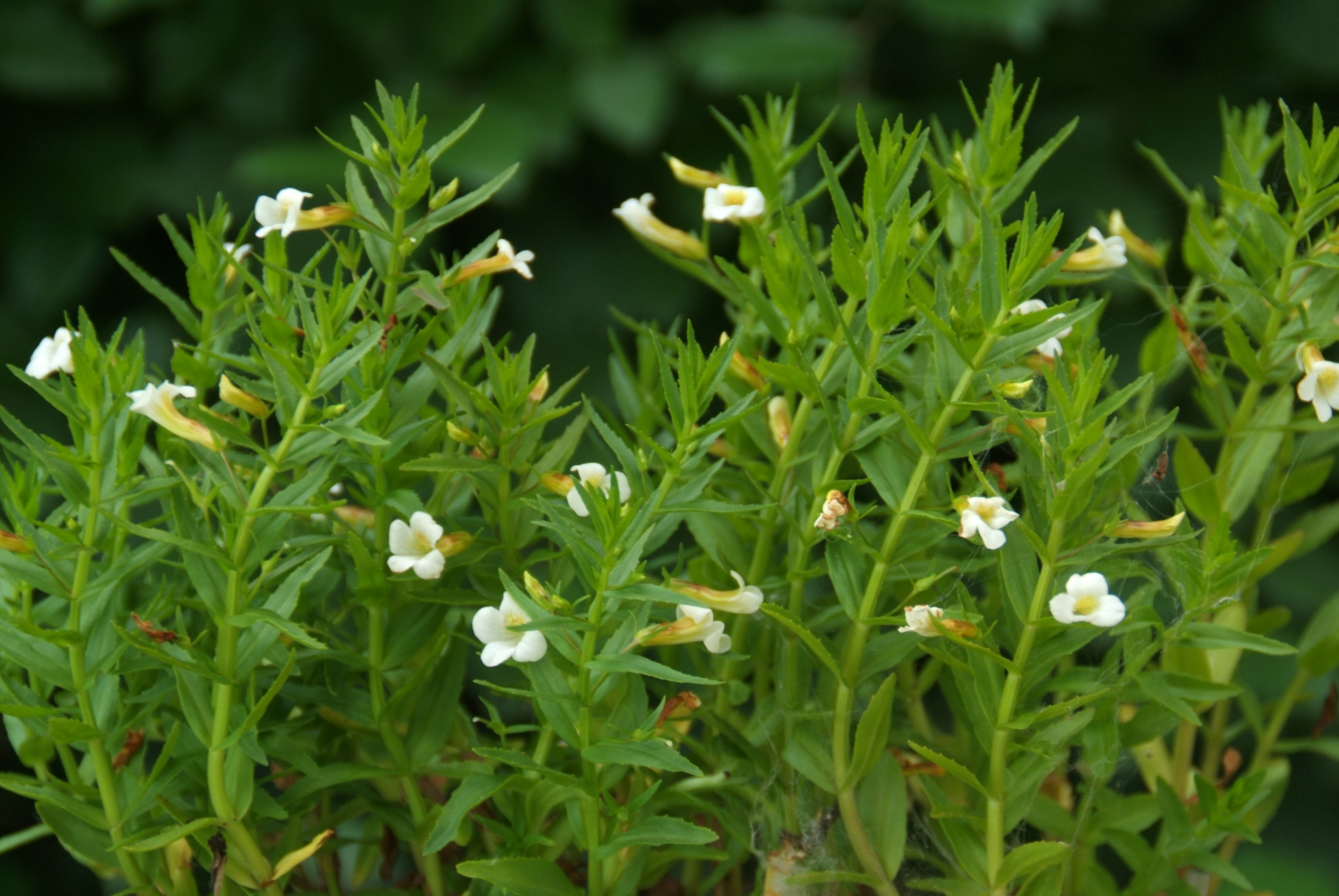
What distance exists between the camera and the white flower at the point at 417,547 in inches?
12.4

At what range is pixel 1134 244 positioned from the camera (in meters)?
0.46

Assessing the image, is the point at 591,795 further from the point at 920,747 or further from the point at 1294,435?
the point at 1294,435

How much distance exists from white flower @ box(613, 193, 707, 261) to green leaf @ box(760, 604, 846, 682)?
140 millimetres

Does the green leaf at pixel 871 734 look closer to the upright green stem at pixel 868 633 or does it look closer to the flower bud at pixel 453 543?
the upright green stem at pixel 868 633

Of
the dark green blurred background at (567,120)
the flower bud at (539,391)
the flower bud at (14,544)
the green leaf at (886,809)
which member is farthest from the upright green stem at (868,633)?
the dark green blurred background at (567,120)

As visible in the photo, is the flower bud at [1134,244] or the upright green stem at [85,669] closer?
the upright green stem at [85,669]

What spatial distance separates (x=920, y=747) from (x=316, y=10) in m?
1.06

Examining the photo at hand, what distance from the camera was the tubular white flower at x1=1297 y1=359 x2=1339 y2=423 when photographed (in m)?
0.34

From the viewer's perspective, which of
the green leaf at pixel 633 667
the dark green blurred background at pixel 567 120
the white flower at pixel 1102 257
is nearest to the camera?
the green leaf at pixel 633 667

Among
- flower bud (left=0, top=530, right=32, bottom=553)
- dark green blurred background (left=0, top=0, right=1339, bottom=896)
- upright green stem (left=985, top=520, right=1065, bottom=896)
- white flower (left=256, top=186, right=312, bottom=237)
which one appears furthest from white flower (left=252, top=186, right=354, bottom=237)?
dark green blurred background (left=0, top=0, right=1339, bottom=896)

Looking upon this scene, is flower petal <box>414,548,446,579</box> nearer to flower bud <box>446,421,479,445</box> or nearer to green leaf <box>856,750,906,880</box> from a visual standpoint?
flower bud <box>446,421,479,445</box>

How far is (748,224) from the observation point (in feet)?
1.28

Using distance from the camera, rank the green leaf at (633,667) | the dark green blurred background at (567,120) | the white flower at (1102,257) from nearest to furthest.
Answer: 1. the green leaf at (633,667)
2. the white flower at (1102,257)
3. the dark green blurred background at (567,120)

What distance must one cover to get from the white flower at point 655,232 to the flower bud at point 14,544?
8.2 inches
